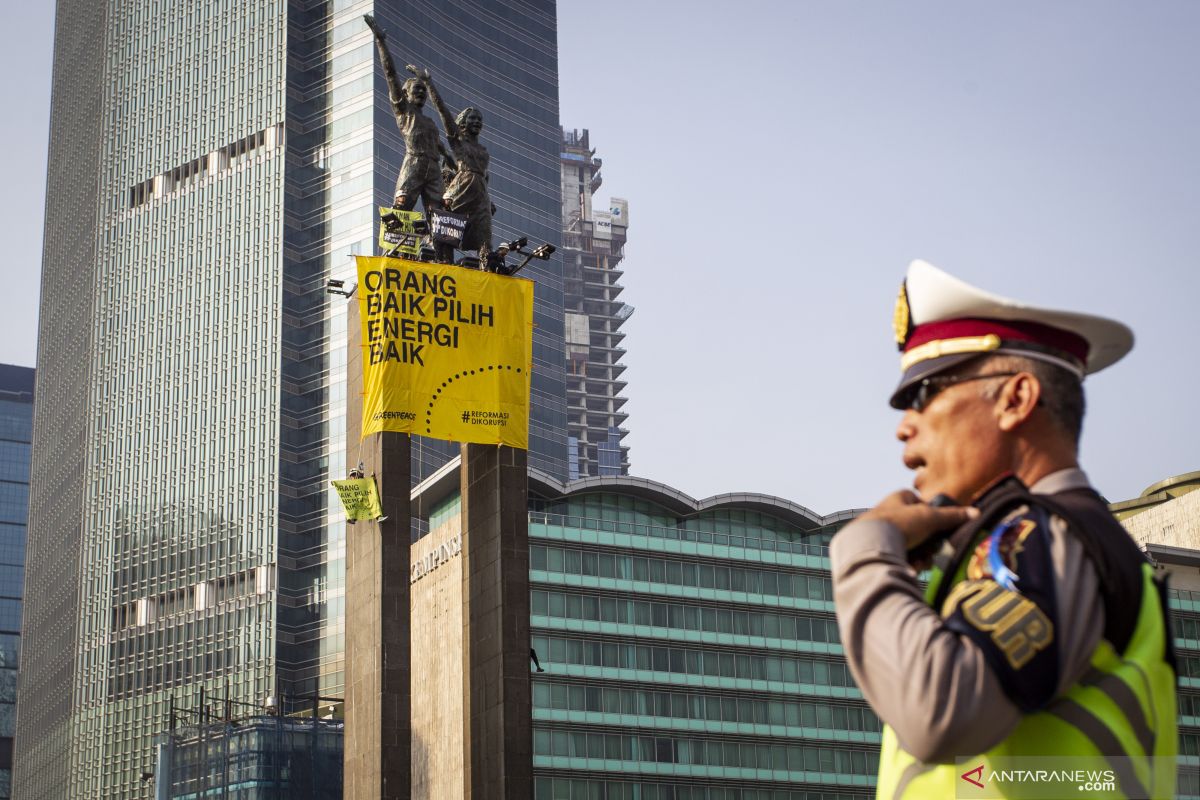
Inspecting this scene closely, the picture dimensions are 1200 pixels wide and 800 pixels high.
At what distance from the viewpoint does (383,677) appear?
35.3m

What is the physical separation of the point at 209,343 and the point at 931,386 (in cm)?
11547

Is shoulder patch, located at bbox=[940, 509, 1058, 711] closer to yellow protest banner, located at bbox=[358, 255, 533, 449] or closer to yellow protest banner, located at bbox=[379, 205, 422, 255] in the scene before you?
yellow protest banner, located at bbox=[358, 255, 533, 449]

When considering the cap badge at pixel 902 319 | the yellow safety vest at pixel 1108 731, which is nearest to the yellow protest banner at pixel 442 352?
the cap badge at pixel 902 319

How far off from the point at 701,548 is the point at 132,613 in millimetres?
51770

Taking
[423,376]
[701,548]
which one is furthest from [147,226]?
[423,376]

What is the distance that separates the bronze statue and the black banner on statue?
36 centimetres

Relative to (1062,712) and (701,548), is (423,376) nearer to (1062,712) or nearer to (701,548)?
(1062,712)

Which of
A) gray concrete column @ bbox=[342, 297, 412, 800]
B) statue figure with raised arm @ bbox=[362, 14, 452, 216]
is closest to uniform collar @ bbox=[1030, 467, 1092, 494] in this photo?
gray concrete column @ bbox=[342, 297, 412, 800]

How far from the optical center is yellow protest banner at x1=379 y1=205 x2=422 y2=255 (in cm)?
3775

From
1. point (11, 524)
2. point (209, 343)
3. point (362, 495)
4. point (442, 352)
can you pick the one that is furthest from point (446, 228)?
point (11, 524)

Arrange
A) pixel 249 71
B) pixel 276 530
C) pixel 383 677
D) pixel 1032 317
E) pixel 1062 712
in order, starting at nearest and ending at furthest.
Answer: pixel 1062 712
pixel 1032 317
pixel 383 677
pixel 276 530
pixel 249 71

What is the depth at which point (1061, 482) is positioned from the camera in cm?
381

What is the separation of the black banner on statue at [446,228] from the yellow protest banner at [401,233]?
16.5 inches

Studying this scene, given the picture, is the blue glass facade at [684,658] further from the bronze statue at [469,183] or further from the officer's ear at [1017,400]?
the officer's ear at [1017,400]
